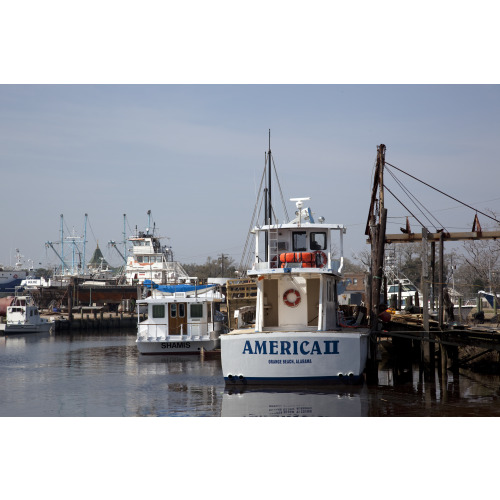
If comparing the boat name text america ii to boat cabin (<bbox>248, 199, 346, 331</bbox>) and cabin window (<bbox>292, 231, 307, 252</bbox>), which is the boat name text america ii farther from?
cabin window (<bbox>292, 231, 307, 252</bbox>)

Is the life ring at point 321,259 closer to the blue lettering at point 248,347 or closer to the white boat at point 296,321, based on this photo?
the white boat at point 296,321

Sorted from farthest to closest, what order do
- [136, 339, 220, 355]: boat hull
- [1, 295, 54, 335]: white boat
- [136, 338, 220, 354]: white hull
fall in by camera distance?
[1, 295, 54, 335]: white boat
[136, 339, 220, 355]: boat hull
[136, 338, 220, 354]: white hull

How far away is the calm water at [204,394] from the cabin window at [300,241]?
5.06 m

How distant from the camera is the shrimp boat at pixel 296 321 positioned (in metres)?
19.9

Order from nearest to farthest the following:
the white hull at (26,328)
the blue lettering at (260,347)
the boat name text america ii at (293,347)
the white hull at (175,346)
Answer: the boat name text america ii at (293,347) < the blue lettering at (260,347) < the white hull at (175,346) < the white hull at (26,328)

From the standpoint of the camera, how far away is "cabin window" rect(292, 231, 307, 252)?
23.1 meters

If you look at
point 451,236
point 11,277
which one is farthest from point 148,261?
point 451,236

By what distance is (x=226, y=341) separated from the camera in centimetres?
2042

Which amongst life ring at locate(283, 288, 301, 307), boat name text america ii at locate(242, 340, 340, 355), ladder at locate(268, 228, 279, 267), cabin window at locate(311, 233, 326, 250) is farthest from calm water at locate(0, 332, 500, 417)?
cabin window at locate(311, 233, 326, 250)

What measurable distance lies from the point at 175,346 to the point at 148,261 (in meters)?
53.5

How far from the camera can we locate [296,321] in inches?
891

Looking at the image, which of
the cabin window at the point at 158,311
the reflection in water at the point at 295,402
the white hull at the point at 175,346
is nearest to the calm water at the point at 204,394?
the reflection in water at the point at 295,402

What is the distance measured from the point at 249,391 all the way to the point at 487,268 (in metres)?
35.1

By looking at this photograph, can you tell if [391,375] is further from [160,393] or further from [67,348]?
[67,348]
